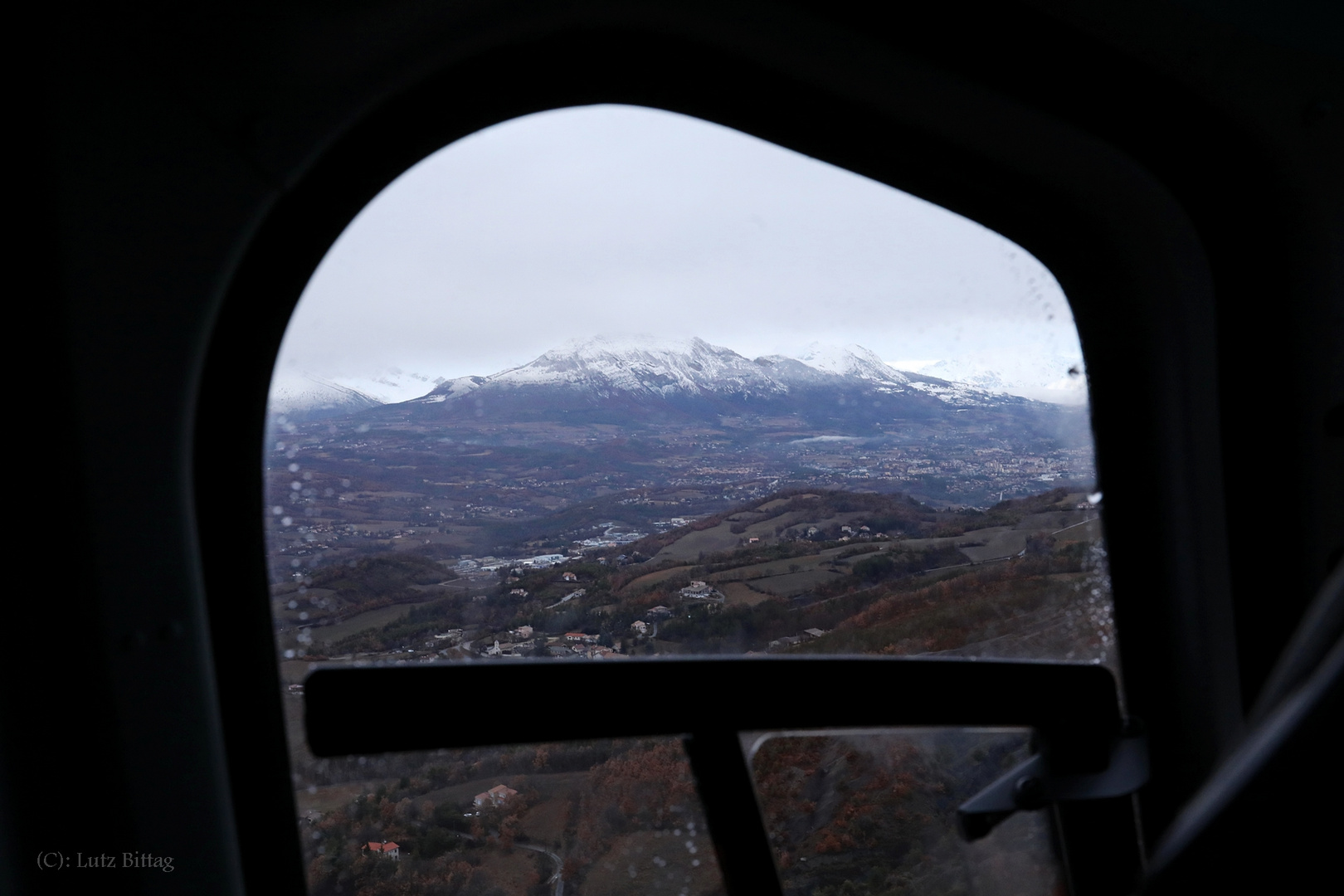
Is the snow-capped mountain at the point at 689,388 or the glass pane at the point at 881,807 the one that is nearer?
the glass pane at the point at 881,807

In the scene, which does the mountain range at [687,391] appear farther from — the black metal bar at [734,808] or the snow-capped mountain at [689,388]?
the black metal bar at [734,808]

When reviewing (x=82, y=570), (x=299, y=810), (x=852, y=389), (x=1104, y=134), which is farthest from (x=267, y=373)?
(x=1104, y=134)

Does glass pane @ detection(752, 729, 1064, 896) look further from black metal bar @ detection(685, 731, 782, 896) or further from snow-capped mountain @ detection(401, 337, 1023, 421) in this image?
snow-capped mountain @ detection(401, 337, 1023, 421)

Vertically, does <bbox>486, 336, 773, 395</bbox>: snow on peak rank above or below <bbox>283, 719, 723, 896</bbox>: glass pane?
above

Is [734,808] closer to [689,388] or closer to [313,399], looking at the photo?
[689,388]

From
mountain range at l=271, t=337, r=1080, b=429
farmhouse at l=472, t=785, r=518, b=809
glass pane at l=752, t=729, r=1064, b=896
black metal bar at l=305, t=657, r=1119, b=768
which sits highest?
mountain range at l=271, t=337, r=1080, b=429

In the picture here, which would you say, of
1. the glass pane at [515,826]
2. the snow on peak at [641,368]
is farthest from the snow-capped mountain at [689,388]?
the glass pane at [515,826]

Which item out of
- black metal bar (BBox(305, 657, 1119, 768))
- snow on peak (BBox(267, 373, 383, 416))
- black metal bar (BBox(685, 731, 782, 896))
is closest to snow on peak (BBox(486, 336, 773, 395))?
snow on peak (BBox(267, 373, 383, 416))
